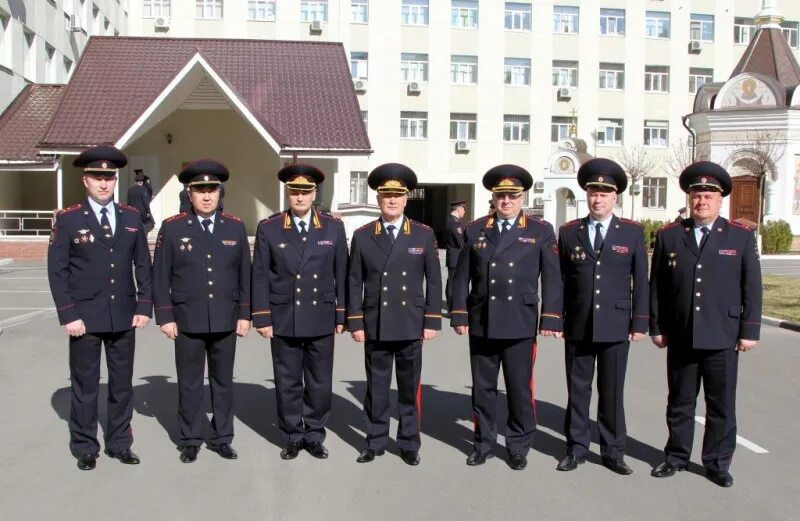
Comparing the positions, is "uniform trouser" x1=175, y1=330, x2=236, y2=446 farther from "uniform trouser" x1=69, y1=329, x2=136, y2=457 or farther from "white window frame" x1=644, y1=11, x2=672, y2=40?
"white window frame" x1=644, y1=11, x2=672, y2=40

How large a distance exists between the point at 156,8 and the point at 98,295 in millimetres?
39812

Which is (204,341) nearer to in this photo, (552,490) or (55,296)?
(55,296)

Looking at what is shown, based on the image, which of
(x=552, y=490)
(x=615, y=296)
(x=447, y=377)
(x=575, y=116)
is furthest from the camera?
(x=575, y=116)

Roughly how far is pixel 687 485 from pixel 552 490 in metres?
0.87

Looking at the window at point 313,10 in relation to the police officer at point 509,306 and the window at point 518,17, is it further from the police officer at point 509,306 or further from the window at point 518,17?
the police officer at point 509,306

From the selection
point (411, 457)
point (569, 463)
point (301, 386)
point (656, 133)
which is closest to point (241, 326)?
point (301, 386)

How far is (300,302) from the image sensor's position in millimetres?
5934

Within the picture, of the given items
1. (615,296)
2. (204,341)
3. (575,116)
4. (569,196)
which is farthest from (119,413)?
(575,116)

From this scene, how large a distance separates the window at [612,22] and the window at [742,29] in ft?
20.7

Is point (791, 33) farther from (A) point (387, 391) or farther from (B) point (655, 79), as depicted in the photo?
(A) point (387, 391)

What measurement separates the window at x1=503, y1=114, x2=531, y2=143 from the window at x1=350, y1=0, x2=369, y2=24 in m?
8.35

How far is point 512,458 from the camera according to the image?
5793 mm

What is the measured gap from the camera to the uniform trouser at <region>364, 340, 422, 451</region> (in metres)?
5.94

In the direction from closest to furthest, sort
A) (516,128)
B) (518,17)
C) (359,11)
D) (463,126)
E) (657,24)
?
(359,11) → (463,126) → (516,128) → (518,17) → (657,24)
